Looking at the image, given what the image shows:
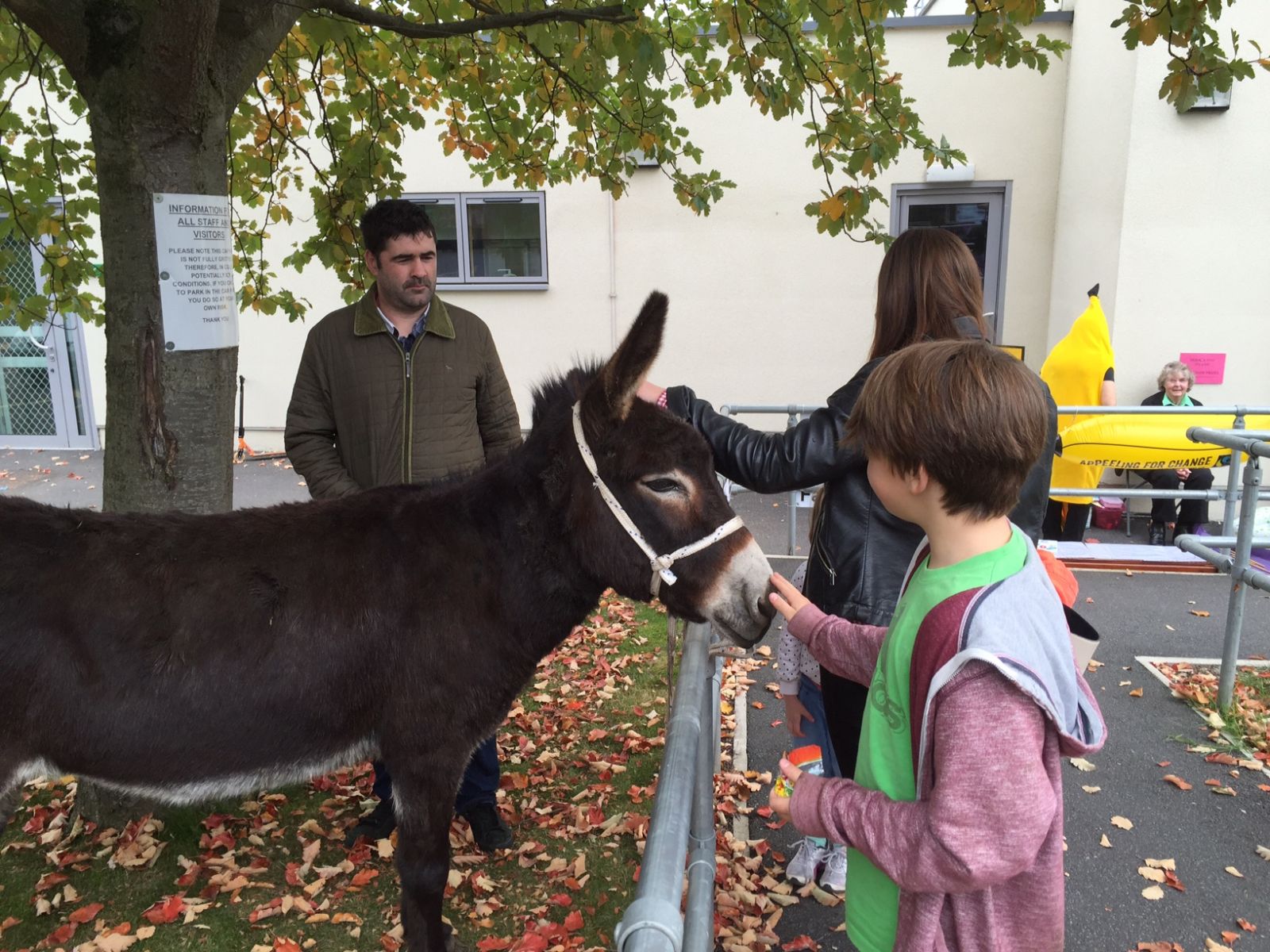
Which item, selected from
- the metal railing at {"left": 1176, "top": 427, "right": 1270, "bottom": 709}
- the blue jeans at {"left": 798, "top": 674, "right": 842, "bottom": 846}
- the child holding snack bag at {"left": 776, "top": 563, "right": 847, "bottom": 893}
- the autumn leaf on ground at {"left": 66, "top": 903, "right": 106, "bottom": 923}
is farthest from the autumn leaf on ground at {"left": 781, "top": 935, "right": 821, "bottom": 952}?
the metal railing at {"left": 1176, "top": 427, "right": 1270, "bottom": 709}

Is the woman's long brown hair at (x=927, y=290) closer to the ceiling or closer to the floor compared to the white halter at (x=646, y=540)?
closer to the ceiling

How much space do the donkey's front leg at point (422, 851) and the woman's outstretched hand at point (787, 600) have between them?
1154mm

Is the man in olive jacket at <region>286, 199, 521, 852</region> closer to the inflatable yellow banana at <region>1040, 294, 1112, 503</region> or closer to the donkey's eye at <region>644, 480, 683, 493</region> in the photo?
the donkey's eye at <region>644, 480, 683, 493</region>

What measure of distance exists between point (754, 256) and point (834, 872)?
860 cm

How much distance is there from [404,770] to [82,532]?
1.13 meters

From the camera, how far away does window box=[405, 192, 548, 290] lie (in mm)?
10852

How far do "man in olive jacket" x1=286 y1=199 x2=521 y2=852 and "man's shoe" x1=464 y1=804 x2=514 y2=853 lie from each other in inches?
17.9

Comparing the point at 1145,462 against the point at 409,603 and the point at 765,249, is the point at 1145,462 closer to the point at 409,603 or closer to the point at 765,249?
the point at 765,249

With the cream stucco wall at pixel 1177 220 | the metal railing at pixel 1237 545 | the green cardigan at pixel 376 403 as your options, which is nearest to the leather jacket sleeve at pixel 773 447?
the green cardigan at pixel 376 403

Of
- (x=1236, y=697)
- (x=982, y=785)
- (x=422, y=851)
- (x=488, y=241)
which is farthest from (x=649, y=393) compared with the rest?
(x=488, y=241)

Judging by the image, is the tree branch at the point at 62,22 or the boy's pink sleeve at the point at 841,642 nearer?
the boy's pink sleeve at the point at 841,642

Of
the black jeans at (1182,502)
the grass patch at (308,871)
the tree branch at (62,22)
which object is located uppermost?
the tree branch at (62,22)

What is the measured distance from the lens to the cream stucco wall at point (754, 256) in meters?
9.87

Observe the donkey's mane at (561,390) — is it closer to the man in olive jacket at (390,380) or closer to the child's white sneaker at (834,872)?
the man in olive jacket at (390,380)
